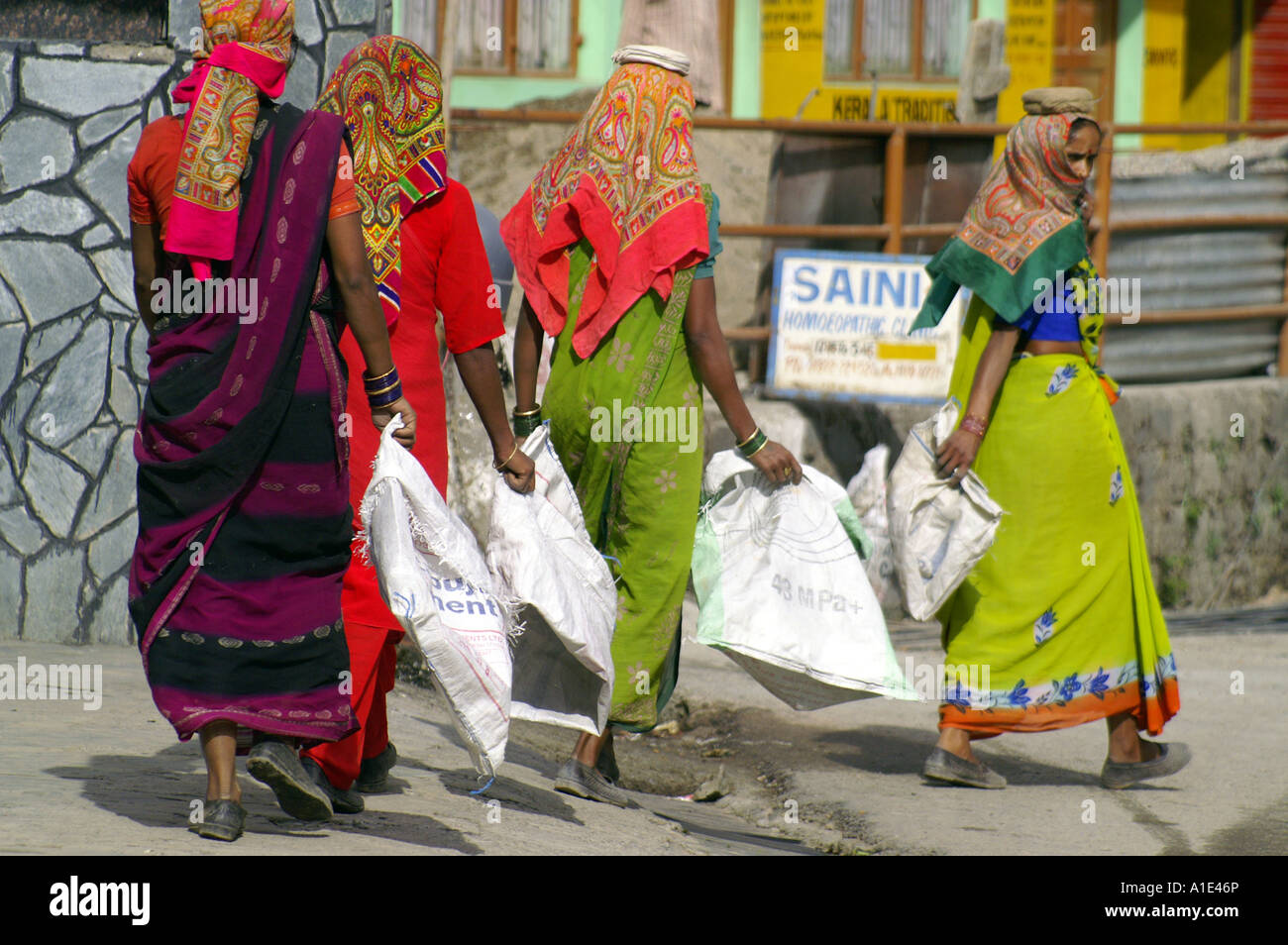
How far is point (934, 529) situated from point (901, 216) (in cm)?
406

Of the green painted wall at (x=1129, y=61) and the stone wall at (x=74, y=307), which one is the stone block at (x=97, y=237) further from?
the green painted wall at (x=1129, y=61)

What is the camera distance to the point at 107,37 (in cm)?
512

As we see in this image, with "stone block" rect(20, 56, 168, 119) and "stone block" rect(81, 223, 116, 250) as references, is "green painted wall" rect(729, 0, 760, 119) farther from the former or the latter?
"stone block" rect(81, 223, 116, 250)

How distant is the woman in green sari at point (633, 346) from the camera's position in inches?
155

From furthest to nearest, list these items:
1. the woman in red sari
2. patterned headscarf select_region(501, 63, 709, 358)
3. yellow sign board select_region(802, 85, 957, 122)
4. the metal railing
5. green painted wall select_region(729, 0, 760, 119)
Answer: yellow sign board select_region(802, 85, 957, 122) < green painted wall select_region(729, 0, 760, 119) < the metal railing < patterned headscarf select_region(501, 63, 709, 358) < the woman in red sari

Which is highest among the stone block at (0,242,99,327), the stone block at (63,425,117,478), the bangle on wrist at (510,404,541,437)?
the stone block at (0,242,99,327)

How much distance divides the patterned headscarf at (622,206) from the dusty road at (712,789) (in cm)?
125

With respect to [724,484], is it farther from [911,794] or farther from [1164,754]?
[1164,754]

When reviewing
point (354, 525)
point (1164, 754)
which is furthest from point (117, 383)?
point (1164, 754)

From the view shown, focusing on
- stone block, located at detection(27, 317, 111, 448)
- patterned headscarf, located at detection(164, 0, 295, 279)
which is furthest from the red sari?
stone block, located at detection(27, 317, 111, 448)

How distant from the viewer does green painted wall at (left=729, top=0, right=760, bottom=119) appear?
523 inches

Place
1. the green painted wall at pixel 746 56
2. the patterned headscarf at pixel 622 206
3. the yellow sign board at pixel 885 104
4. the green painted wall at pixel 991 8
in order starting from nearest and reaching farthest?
1. the patterned headscarf at pixel 622 206
2. the green painted wall at pixel 746 56
3. the yellow sign board at pixel 885 104
4. the green painted wall at pixel 991 8

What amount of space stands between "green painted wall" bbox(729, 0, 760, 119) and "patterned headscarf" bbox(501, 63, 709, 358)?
956 cm

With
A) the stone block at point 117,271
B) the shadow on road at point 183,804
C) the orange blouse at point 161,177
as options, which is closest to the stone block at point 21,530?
the stone block at point 117,271
